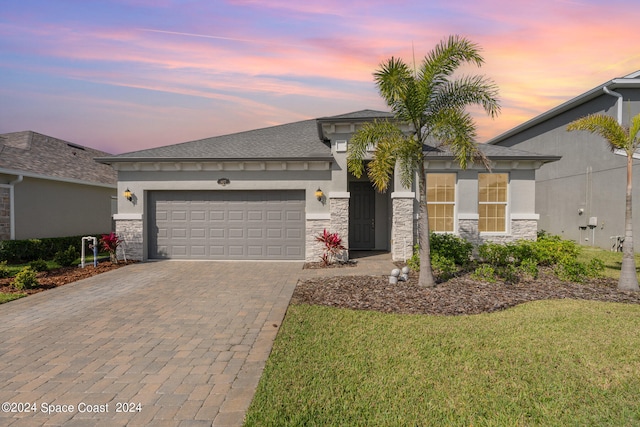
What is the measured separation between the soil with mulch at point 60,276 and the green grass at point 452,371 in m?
7.09

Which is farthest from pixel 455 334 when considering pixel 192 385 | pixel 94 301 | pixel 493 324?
pixel 94 301

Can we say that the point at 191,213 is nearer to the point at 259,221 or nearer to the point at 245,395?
the point at 259,221

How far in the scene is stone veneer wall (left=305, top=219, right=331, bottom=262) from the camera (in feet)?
41.5

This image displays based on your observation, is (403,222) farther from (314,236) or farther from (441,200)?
(314,236)

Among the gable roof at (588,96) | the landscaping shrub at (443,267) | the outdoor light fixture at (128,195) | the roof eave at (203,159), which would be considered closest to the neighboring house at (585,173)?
the gable roof at (588,96)

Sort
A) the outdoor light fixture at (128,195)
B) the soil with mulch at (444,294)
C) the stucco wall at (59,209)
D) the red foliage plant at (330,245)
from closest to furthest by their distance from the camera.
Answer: the soil with mulch at (444,294) < the red foliage plant at (330,245) < the outdoor light fixture at (128,195) < the stucco wall at (59,209)

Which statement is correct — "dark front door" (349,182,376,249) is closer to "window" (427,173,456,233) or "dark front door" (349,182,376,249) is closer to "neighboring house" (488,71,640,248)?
"window" (427,173,456,233)

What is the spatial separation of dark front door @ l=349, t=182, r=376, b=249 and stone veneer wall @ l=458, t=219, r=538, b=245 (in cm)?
361

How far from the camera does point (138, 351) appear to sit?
16.5 feet

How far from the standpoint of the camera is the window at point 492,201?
44.2 feet

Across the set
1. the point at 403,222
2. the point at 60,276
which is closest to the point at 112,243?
the point at 60,276

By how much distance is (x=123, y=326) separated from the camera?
6113 mm

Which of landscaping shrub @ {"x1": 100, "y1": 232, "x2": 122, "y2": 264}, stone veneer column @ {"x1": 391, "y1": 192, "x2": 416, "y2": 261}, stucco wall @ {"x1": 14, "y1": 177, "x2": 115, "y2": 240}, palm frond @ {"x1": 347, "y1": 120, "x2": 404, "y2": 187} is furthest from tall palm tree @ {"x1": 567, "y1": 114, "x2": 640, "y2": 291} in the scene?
stucco wall @ {"x1": 14, "y1": 177, "x2": 115, "y2": 240}

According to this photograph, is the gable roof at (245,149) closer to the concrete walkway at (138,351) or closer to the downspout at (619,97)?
the concrete walkway at (138,351)
